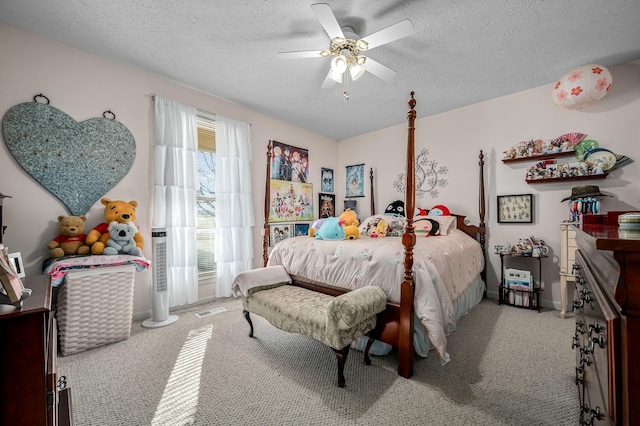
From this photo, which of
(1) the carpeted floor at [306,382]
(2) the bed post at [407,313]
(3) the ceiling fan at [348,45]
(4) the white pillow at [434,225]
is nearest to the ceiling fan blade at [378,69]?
(3) the ceiling fan at [348,45]

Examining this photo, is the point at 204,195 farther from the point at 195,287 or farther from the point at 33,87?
the point at 33,87

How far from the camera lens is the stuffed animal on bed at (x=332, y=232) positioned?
2.66 m

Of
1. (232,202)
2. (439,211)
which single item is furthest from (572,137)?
(232,202)

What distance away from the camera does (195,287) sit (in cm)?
305

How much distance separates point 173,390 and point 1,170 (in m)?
2.22

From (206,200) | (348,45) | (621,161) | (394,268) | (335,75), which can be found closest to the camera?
(394,268)

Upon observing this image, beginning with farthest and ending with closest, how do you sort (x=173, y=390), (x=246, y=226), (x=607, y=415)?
(x=246, y=226), (x=173, y=390), (x=607, y=415)

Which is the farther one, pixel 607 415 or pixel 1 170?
pixel 1 170

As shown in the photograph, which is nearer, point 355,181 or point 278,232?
point 278,232

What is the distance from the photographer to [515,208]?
10.5ft

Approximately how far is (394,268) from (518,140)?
8.74 ft

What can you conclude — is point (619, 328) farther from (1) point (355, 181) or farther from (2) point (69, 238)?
(1) point (355, 181)

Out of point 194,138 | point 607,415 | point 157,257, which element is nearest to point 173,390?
point 157,257

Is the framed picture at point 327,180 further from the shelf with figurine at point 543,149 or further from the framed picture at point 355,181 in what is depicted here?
the shelf with figurine at point 543,149
